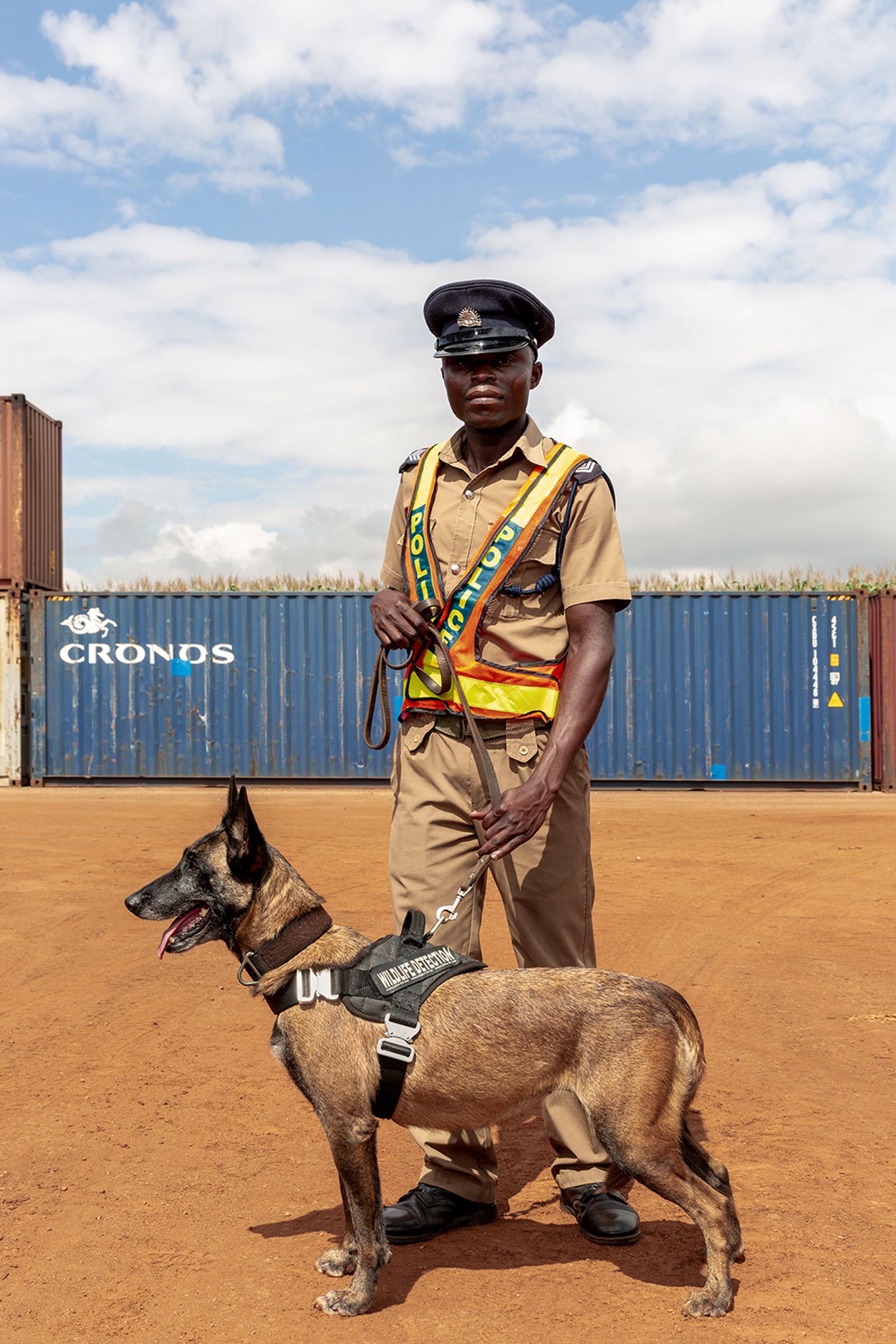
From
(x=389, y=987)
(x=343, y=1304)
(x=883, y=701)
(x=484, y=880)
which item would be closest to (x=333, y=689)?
(x=883, y=701)

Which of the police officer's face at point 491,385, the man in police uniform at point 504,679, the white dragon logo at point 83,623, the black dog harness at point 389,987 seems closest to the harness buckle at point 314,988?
the black dog harness at point 389,987

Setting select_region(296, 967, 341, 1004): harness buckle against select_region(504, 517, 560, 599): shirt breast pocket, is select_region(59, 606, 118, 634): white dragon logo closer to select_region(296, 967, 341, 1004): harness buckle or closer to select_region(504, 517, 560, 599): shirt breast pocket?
select_region(504, 517, 560, 599): shirt breast pocket

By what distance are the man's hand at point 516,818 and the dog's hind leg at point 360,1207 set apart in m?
0.79

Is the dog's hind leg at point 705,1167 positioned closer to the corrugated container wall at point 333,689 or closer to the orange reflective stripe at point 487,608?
the orange reflective stripe at point 487,608

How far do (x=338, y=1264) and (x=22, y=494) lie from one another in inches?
661

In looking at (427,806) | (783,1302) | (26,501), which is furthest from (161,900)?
(26,501)

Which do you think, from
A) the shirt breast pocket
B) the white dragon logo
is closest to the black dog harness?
the shirt breast pocket

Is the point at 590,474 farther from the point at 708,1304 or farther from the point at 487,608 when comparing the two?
the point at 708,1304

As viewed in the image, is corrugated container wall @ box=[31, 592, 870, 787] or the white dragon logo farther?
the white dragon logo

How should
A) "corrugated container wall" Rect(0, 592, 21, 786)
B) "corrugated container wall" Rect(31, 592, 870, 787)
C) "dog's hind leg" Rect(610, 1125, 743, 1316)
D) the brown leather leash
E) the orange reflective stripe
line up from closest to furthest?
"dog's hind leg" Rect(610, 1125, 743, 1316), the brown leather leash, the orange reflective stripe, "corrugated container wall" Rect(31, 592, 870, 787), "corrugated container wall" Rect(0, 592, 21, 786)

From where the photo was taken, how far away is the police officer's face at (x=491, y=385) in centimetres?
338

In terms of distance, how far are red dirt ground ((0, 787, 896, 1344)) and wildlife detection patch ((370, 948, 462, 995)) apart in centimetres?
83

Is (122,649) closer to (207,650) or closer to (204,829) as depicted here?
(207,650)

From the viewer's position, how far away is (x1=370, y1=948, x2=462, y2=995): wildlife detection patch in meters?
2.93
